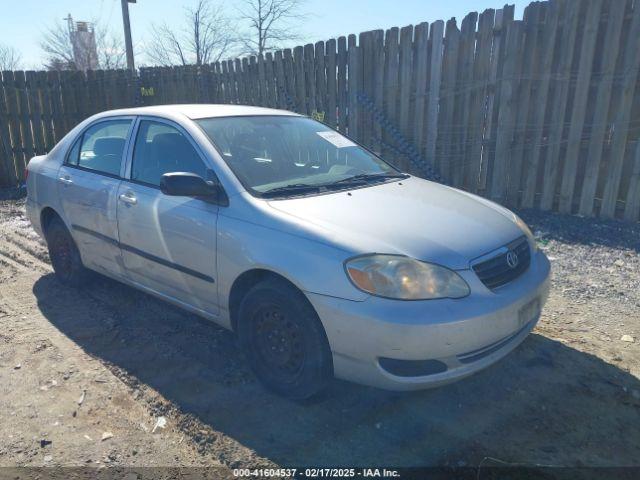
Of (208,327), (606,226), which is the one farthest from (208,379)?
(606,226)

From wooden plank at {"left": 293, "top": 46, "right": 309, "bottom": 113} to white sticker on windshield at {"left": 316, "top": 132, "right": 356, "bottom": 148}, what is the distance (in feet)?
14.5

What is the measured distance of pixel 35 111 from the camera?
404 inches

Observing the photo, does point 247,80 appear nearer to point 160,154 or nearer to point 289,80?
point 289,80

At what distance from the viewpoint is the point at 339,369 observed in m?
2.71

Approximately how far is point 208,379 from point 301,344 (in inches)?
32.8

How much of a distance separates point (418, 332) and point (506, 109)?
186 inches

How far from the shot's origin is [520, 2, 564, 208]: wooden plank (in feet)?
19.1

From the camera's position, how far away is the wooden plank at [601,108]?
5.50 meters

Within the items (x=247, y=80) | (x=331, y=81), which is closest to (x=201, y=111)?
(x=331, y=81)

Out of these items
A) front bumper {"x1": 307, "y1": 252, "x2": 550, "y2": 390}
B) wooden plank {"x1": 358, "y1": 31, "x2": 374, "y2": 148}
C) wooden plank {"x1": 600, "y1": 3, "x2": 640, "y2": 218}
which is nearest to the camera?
front bumper {"x1": 307, "y1": 252, "x2": 550, "y2": 390}

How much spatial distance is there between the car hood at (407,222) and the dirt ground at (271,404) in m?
0.92

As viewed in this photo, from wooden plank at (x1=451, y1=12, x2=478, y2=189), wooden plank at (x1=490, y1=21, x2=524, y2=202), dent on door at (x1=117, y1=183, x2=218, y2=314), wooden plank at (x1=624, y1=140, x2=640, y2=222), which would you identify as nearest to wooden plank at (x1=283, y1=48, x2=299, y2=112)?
wooden plank at (x1=451, y1=12, x2=478, y2=189)

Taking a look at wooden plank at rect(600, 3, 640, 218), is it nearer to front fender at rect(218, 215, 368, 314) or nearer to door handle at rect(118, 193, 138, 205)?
front fender at rect(218, 215, 368, 314)

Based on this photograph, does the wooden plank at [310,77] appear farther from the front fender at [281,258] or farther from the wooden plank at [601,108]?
the front fender at [281,258]
